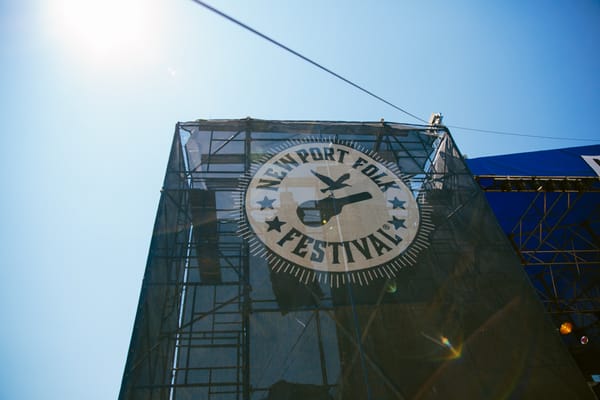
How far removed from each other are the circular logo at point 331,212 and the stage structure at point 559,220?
3357 millimetres

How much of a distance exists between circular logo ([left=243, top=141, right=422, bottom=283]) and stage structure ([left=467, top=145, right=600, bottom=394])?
3357 mm

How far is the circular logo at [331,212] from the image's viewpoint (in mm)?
4195

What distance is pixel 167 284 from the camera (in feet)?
13.5

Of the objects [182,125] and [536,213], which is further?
[536,213]

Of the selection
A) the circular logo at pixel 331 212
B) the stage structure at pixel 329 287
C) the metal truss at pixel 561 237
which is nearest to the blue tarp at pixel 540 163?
the metal truss at pixel 561 237

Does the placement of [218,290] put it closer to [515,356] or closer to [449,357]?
[449,357]

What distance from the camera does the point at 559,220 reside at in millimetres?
7387

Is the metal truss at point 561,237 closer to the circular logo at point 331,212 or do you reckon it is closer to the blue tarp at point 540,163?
the blue tarp at point 540,163

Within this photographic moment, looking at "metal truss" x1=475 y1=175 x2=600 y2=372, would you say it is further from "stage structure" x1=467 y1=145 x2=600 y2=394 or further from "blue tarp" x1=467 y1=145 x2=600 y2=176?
"blue tarp" x1=467 y1=145 x2=600 y2=176

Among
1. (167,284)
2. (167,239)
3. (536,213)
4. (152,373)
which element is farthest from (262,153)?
(536,213)

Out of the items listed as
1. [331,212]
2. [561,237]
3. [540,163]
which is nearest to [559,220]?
[540,163]

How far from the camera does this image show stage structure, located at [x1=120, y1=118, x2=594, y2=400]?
3.51m

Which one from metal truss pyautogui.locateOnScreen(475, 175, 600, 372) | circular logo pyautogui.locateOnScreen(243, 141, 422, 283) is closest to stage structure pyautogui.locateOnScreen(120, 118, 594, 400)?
circular logo pyautogui.locateOnScreen(243, 141, 422, 283)

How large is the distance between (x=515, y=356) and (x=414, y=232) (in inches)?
66.9
